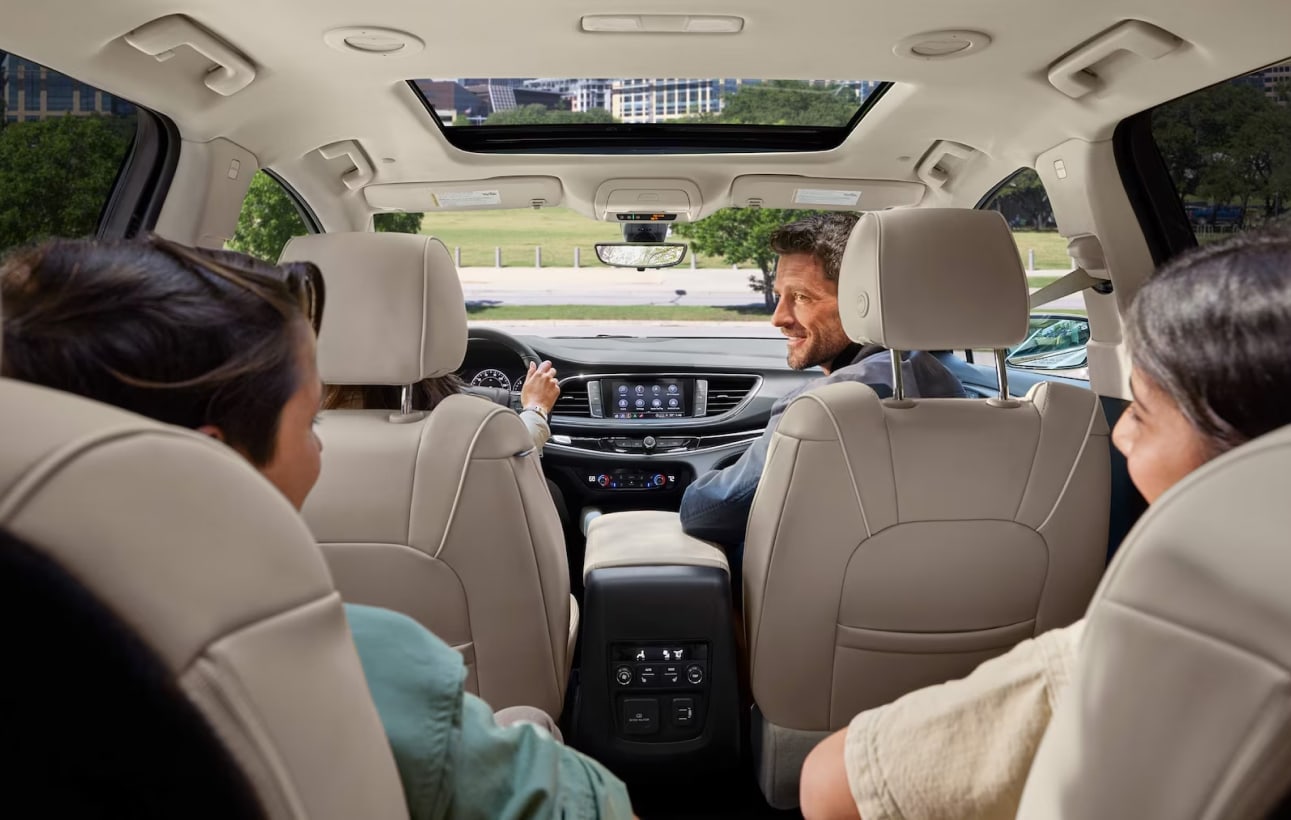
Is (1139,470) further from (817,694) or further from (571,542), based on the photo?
(571,542)

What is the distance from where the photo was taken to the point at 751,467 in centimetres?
256

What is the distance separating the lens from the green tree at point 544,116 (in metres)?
3.61

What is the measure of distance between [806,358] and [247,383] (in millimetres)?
2331

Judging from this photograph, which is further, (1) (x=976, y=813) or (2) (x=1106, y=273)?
(2) (x=1106, y=273)

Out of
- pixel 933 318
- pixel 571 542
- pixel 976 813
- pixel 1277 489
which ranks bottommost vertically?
pixel 571 542

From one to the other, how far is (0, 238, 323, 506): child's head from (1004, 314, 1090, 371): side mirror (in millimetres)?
2996

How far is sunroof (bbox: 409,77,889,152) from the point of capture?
3.35 m

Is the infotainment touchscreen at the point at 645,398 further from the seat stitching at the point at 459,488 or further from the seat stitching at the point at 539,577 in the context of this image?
the seat stitching at the point at 459,488

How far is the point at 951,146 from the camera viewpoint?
3709 mm

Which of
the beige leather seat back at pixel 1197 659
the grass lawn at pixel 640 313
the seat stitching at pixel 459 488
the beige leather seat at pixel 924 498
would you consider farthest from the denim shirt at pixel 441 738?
the grass lawn at pixel 640 313

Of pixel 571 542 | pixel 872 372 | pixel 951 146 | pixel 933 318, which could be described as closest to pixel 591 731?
pixel 872 372

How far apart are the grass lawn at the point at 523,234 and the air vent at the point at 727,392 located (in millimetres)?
486

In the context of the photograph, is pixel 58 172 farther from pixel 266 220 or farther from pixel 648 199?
pixel 648 199

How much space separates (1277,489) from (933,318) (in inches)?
60.0
